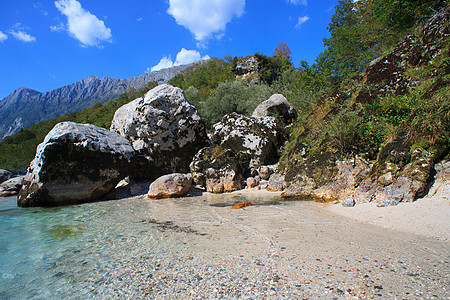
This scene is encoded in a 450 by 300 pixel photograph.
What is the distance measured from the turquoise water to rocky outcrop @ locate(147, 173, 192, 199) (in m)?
2.28

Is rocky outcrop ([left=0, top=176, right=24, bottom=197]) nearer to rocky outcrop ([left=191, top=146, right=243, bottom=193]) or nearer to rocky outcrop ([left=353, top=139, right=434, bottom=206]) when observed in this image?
rocky outcrop ([left=191, top=146, right=243, bottom=193])

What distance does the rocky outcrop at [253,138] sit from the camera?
9.83m

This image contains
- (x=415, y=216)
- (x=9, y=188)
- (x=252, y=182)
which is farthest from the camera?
(x=9, y=188)

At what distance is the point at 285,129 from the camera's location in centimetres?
1073

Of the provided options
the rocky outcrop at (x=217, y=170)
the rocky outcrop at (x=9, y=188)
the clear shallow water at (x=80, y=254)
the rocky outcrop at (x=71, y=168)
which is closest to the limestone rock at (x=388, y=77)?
the rocky outcrop at (x=217, y=170)

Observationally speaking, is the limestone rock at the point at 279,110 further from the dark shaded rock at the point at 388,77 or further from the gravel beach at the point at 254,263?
the gravel beach at the point at 254,263

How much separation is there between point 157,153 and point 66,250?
700 cm

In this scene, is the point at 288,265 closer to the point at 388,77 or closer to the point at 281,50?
the point at 388,77

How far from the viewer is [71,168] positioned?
7477 mm

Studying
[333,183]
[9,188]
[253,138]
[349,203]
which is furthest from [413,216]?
[9,188]

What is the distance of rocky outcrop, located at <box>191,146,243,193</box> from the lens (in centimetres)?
851

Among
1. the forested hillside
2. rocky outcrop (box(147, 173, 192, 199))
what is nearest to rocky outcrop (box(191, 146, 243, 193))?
rocky outcrop (box(147, 173, 192, 199))

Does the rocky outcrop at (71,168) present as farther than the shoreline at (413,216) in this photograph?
Yes

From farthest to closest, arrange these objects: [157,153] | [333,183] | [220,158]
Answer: [157,153] < [220,158] < [333,183]
